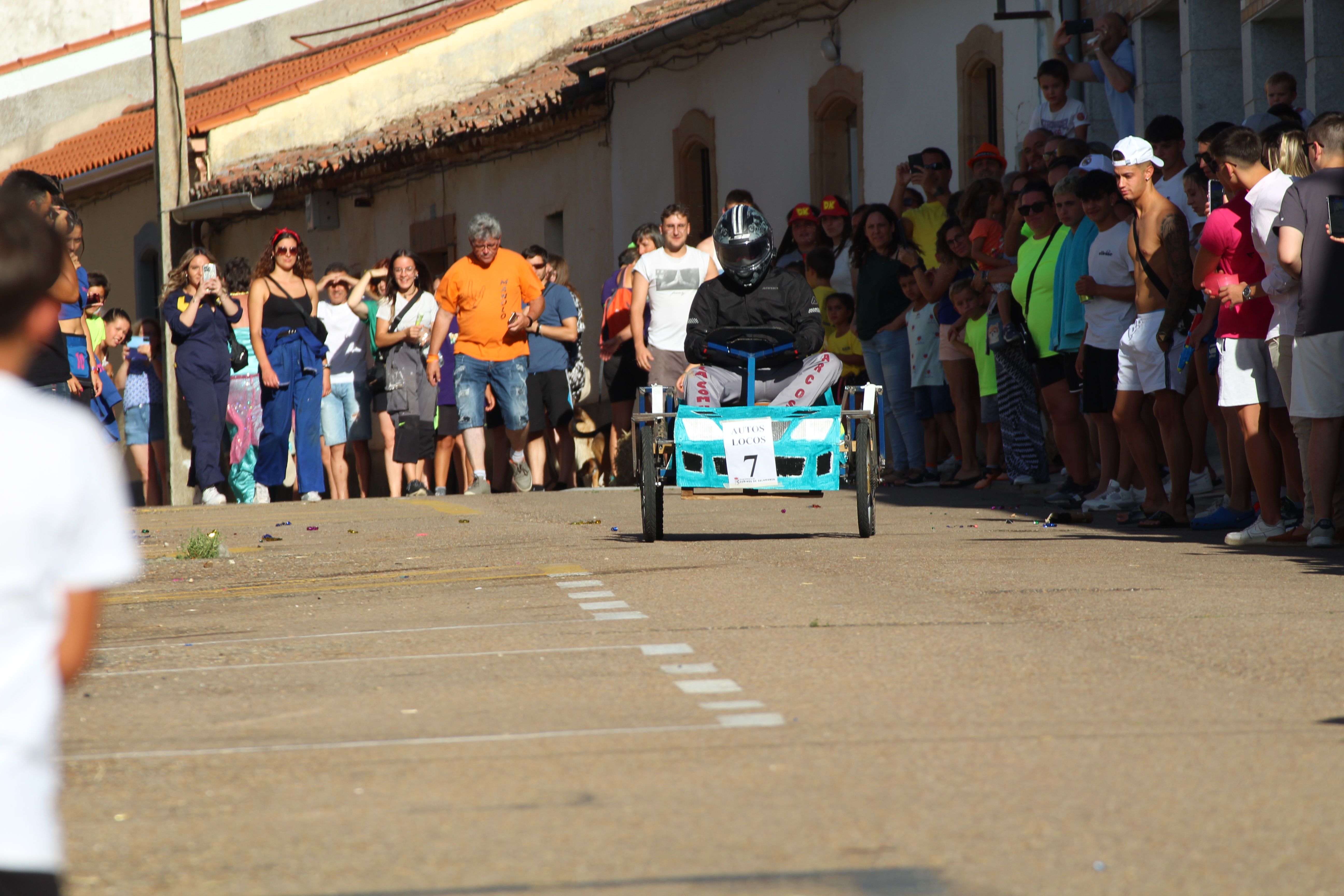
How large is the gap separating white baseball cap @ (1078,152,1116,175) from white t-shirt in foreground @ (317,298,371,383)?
710cm

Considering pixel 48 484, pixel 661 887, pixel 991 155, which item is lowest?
pixel 661 887

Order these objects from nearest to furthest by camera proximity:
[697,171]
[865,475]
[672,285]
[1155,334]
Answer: [865,475]
[1155,334]
[672,285]
[697,171]

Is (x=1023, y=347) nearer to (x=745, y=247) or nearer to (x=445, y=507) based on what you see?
(x=745, y=247)

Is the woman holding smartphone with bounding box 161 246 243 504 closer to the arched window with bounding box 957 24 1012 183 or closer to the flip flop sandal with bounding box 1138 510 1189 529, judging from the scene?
the arched window with bounding box 957 24 1012 183

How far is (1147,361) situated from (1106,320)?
0.72 metres

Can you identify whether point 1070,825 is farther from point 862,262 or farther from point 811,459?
point 862,262

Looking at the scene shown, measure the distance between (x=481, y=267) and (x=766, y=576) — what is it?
837cm

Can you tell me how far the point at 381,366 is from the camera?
18.0 m

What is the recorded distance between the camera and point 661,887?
357 cm

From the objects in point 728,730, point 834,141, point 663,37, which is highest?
point 663,37

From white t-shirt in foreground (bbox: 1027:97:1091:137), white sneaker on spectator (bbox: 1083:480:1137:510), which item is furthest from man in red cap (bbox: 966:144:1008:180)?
white sneaker on spectator (bbox: 1083:480:1137:510)

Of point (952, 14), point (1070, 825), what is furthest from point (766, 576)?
point (952, 14)

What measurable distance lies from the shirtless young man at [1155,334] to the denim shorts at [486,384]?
6686 mm

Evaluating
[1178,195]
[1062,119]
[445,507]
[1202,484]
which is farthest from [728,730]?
[1062,119]
